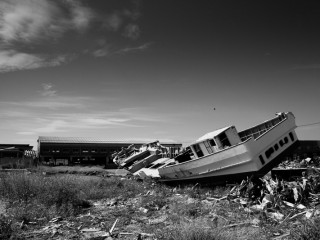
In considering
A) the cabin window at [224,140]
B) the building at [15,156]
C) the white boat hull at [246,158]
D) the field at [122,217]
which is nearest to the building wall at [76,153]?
the building at [15,156]

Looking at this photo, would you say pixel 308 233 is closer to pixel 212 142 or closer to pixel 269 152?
pixel 269 152

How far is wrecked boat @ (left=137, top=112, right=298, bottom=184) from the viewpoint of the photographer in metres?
14.7

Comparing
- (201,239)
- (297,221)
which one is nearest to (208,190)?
(297,221)

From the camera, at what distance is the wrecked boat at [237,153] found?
1474 centimetres

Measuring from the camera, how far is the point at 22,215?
31.0ft

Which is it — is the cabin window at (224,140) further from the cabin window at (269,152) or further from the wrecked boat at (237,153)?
the cabin window at (269,152)

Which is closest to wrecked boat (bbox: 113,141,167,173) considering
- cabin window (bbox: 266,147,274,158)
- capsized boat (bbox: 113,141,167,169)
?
capsized boat (bbox: 113,141,167,169)

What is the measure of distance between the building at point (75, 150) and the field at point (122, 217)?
2637 cm

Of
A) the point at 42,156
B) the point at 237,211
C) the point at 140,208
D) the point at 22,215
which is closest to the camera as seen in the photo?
the point at 22,215

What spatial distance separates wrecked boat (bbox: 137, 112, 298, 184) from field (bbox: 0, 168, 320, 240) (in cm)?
151

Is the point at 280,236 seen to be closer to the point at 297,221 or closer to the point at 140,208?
the point at 297,221

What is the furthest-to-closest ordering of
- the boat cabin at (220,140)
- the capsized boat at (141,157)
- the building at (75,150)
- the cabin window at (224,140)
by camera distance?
1. the building at (75,150)
2. the capsized boat at (141,157)
3. the cabin window at (224,140)
4. the boat cabin at (220,140)

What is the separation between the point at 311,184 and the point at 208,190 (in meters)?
5.61

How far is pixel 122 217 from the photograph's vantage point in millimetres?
10125
